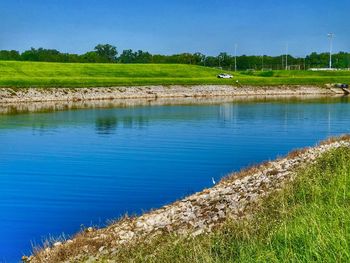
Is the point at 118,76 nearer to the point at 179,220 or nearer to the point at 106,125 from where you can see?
the point at 106,125

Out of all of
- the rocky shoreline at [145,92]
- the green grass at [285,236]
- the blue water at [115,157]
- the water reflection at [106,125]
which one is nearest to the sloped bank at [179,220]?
the green grass at [285,236]

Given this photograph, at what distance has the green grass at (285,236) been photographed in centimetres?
1128

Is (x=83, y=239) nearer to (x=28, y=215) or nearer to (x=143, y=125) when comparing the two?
(x=28, y=215)

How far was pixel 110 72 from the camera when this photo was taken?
16225 centimetres

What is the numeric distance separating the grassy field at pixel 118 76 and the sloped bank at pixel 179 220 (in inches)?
3857

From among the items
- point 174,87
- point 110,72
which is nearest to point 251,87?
point 174,87

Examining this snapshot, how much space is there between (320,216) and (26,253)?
38.2 ft

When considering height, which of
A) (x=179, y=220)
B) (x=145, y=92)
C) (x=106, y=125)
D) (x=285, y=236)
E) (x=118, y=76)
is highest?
(x=118, y=76)

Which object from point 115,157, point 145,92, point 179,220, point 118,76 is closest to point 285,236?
point 179,220

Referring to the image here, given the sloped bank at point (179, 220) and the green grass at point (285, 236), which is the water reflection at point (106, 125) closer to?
the sloped bank at point (179, 220)

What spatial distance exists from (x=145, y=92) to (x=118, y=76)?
95.4 ft

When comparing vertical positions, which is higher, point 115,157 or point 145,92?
point 145,92

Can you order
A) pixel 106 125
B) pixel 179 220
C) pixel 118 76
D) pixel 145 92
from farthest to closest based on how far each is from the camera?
pixel 118 76 → pixel 145 92 → pixel 106 125 → pixel 179 220

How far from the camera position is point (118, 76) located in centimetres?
15725
